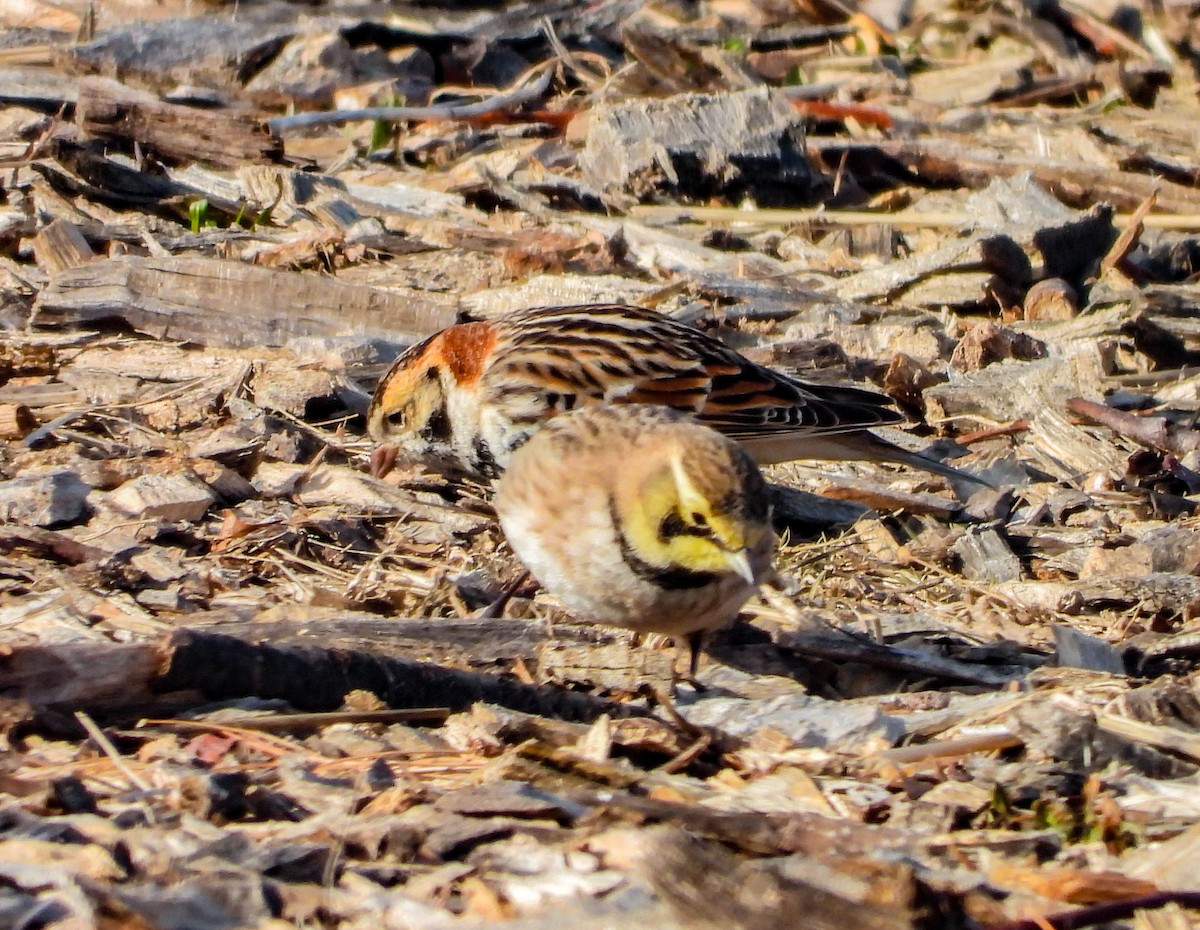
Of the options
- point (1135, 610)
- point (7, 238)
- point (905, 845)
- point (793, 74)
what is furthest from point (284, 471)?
point (793, 74)

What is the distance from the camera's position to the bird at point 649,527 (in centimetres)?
496

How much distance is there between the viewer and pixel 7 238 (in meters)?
8.60

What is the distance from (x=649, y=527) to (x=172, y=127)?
563 cm

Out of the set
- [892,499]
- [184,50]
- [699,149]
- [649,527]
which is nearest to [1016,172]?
[699,149]

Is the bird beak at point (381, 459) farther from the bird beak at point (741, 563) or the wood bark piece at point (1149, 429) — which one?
the wood bark piece at point (1149, 429)

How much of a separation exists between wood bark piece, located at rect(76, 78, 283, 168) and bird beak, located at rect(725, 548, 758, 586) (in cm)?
578

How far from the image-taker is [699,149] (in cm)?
1047

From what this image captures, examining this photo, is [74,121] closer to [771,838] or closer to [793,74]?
[793,74]

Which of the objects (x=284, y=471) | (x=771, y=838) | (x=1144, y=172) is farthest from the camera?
(x=1144, y=172)

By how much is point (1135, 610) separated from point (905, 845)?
8.40 feet

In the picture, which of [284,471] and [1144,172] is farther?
[1144,172]

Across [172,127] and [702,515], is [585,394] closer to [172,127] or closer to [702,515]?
[702,515]

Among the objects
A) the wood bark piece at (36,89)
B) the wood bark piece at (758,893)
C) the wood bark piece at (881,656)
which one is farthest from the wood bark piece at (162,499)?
the wood bark piece at (36,89)

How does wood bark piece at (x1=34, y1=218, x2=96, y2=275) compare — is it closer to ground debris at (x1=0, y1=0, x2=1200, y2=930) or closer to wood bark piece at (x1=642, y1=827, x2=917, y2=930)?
ground debris at (x1=0, y1=0, x2=1200, y2=930)
